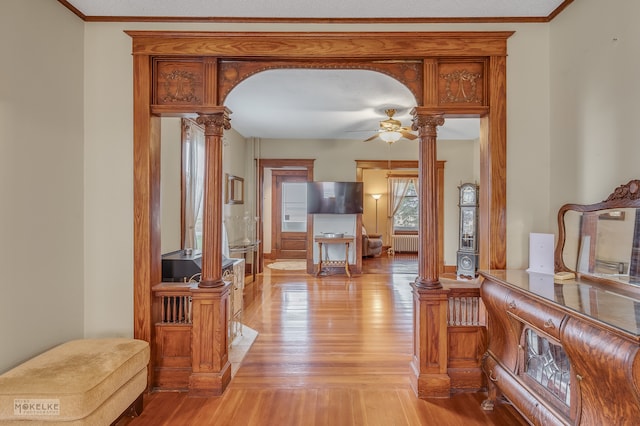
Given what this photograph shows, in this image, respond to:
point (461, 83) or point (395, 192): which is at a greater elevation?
point (461, 83)

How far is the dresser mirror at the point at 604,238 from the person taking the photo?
6.00ft

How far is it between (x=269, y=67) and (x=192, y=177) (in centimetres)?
192

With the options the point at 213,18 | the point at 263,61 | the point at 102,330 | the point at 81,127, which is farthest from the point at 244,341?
the point at 213,18

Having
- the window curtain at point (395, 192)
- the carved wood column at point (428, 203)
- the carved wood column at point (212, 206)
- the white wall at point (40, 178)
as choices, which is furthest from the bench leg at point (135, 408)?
the window curtain at point (395, 192)

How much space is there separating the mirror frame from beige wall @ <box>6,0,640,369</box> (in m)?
0.10

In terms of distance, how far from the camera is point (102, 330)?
8.44ft

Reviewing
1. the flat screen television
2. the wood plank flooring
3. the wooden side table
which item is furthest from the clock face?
the wood plank flooring

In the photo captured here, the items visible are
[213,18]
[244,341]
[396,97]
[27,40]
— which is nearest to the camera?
[27,40]

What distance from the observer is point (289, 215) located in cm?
1002

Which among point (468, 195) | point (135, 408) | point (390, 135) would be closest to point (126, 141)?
point (135, 408)

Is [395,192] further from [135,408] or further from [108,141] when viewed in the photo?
[135,408]

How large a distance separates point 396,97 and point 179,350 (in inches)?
150

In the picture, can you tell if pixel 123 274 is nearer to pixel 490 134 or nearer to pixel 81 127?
pixel 81 127

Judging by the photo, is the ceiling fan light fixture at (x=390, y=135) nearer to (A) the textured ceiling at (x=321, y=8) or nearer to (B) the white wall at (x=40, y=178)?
(A) the textured ceiling at (x=321, y=8)
